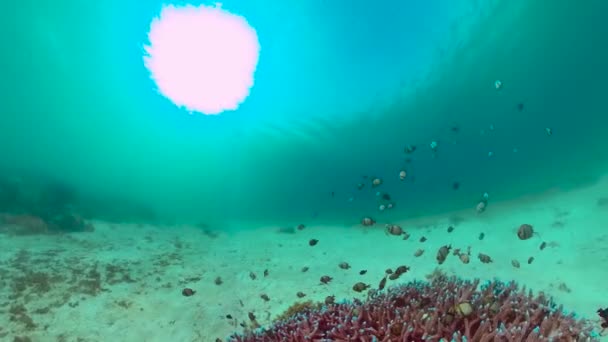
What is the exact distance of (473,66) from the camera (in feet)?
113

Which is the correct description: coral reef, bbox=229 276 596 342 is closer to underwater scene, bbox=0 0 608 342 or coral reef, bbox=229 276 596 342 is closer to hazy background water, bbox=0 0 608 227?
underwater scene, bbox=0 0 608 342

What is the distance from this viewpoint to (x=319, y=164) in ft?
202

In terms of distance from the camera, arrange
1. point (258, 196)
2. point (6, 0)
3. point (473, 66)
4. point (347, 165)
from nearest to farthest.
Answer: point (6, 0), point (473, 66), point (347, 165), point (258, 196)

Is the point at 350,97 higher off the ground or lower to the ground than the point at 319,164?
higher

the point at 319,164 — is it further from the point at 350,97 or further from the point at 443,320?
the point at 443,320

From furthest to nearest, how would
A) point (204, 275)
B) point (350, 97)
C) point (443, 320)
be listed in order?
point (350, 97)
point (204, 275)
point (443, 320)

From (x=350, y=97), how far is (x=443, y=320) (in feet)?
119

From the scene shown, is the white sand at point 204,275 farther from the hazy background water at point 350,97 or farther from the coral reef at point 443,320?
the hazy background water at point 350,97

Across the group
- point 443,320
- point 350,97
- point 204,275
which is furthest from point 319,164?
point 443,320

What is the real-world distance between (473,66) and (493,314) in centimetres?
3503

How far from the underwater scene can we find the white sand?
0.11 m

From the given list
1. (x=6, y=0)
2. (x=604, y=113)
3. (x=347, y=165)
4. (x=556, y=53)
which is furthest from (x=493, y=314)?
(x=347, y=165)

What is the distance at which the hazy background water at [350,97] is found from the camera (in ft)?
94.8

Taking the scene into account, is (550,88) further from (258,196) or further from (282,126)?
(258,196)
